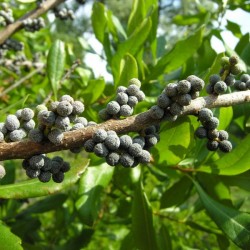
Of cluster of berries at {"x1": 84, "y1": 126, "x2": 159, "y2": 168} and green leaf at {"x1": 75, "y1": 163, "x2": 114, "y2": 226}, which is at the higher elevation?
cluster of berries at {"x1": 84, "y1": 126, "x2": 159, "y2": 168}

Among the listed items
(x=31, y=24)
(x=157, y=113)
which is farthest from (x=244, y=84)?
(x=31, y=24)

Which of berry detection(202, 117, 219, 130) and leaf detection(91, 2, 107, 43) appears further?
leaf detection(91, 2, 107, 43)

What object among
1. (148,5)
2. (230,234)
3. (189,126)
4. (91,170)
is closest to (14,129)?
(189,126)

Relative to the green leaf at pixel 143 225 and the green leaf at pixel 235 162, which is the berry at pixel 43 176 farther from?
the green leaf at pixel 235 162

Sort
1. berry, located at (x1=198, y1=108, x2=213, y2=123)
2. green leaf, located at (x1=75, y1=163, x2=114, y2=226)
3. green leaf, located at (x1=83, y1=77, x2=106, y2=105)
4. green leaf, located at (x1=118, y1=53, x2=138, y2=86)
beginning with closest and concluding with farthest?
berry, located at (x1=198, y1=108, x2=213, y2=123)
green leaf, located at (x1=118, y1=53, x2=138, y2=86)
green leaf, located at (x1=75, y1=163, x2=114, y2=226)
green leaf, located at (x1=83, y1=77, x2=106, y2=105)

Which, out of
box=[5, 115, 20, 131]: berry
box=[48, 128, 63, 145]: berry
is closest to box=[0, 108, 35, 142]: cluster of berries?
box=[5, 115, 20, 131]: berry

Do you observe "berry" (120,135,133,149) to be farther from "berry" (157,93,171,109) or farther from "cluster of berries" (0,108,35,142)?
"cluster of berries" (0,108,35,142)

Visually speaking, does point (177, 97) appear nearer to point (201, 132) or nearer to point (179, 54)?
point (201, 132)
